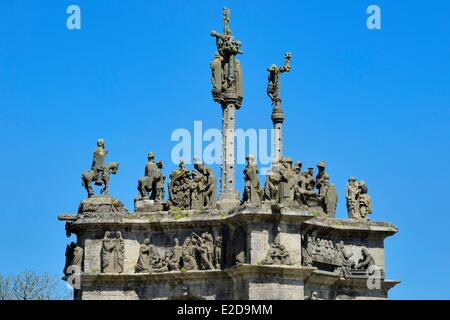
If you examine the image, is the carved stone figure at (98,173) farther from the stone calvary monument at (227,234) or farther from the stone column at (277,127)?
the stone column at (277,127)

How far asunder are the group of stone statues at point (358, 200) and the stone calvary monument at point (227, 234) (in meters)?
0.04

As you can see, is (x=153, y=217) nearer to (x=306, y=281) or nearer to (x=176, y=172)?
(x=176, y=172)

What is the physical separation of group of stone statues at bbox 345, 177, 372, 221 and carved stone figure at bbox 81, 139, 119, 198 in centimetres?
850

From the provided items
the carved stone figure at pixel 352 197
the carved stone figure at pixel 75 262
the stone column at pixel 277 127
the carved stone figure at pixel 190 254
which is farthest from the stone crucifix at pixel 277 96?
the carved stone figure at pixel 75 262

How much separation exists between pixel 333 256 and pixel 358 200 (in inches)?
113

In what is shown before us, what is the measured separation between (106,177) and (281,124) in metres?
6.82

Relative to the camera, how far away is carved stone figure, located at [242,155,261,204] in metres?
40.6

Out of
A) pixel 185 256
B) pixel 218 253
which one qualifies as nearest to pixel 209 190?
pixel 218 253

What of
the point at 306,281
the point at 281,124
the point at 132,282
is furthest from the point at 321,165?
the point at 132,282

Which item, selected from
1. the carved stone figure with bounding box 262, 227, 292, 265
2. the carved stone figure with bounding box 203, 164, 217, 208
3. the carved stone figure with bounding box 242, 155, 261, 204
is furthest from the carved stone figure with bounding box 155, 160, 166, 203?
the carved stone figure with bounding box 262, 227, 292, 265

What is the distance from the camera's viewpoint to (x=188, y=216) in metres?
41.9

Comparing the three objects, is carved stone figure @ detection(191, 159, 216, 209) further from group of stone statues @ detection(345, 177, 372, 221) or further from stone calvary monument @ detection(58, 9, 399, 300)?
group of stone statues @ detection(345, 177, 372, 221)
